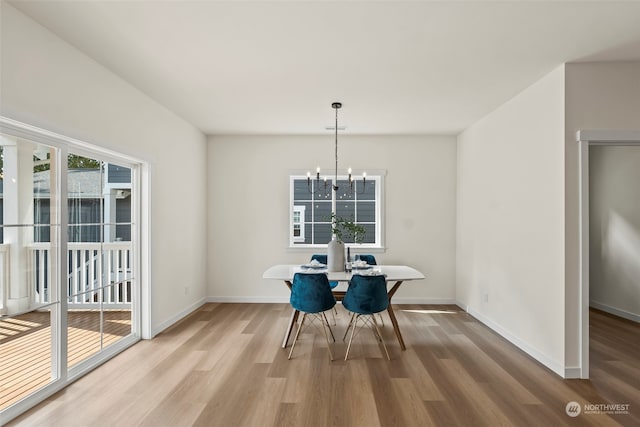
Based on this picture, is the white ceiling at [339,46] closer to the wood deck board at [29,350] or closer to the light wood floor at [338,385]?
the wood deck board at [29,350]

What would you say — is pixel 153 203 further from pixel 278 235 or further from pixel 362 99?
pixel 362 99

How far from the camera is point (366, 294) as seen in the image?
3.44 metres

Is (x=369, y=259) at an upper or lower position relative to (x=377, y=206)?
lower

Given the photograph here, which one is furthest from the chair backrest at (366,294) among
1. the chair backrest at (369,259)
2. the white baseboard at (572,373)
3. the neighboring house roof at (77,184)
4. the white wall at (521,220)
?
the neighboring house roof at (77,184)

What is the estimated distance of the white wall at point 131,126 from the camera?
232 cm

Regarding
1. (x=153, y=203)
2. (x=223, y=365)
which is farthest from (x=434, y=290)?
(x=153, y=203)

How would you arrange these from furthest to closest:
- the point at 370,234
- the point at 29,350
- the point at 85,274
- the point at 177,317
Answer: the point at 370,234, the point at 177,317, the point at 85,274, the point at 29,350

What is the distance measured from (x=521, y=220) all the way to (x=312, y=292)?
2317mm

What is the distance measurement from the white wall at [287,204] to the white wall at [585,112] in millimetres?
2540

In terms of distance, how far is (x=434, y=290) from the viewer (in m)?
5.54

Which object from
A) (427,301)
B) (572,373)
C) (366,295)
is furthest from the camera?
(427,301)

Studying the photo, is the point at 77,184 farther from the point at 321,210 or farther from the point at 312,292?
the point at 321,210

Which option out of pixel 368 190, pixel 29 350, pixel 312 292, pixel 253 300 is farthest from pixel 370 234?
pixel 29 350

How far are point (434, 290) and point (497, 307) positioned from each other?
4.59 feet
